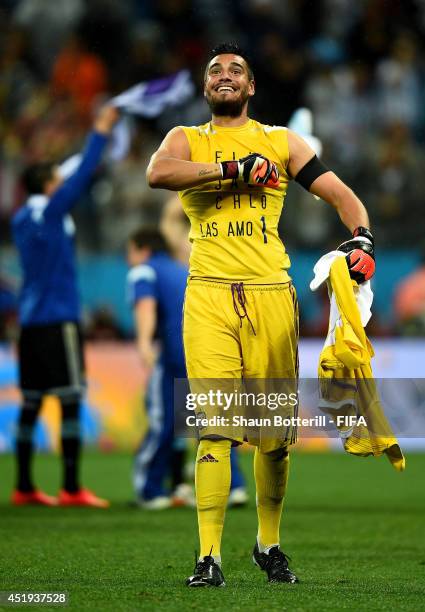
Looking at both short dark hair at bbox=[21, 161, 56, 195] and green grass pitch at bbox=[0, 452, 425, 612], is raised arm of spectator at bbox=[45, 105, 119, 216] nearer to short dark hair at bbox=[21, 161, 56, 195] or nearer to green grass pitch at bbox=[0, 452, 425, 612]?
short dark hair at bbox=[21, 161, 56, 195]

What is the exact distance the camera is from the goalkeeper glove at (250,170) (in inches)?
209

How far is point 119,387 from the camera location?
13914 millimetres

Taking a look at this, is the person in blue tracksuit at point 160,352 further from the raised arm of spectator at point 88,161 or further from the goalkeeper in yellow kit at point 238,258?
the goalkeeper in yellow kit at point 238,258

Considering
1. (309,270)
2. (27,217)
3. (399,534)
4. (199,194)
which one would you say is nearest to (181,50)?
(309,270)

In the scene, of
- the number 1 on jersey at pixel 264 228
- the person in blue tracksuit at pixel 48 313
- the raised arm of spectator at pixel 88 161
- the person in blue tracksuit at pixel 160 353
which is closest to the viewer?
the number 1 on jersey at pixel 264 228

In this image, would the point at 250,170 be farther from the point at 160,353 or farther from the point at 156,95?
the point at 156,95

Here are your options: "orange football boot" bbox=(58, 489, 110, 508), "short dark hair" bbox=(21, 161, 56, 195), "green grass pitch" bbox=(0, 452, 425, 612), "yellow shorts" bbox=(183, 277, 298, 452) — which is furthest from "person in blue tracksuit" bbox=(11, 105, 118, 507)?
"yellow shorts" bbox=(183, 277, 298, 452)

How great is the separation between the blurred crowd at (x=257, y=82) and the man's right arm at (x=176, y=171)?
26.9ft

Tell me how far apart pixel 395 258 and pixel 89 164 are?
521 cm

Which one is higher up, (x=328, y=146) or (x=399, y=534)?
(x=328, y=146)

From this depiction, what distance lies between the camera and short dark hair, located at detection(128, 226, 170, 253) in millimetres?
9336

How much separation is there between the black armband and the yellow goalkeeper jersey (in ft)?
0.23

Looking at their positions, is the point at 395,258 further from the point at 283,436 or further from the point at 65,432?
the point at 283,436

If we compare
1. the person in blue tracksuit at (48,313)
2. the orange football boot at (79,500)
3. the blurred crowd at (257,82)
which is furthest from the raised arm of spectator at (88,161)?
the blurred crowd at (257,82)
